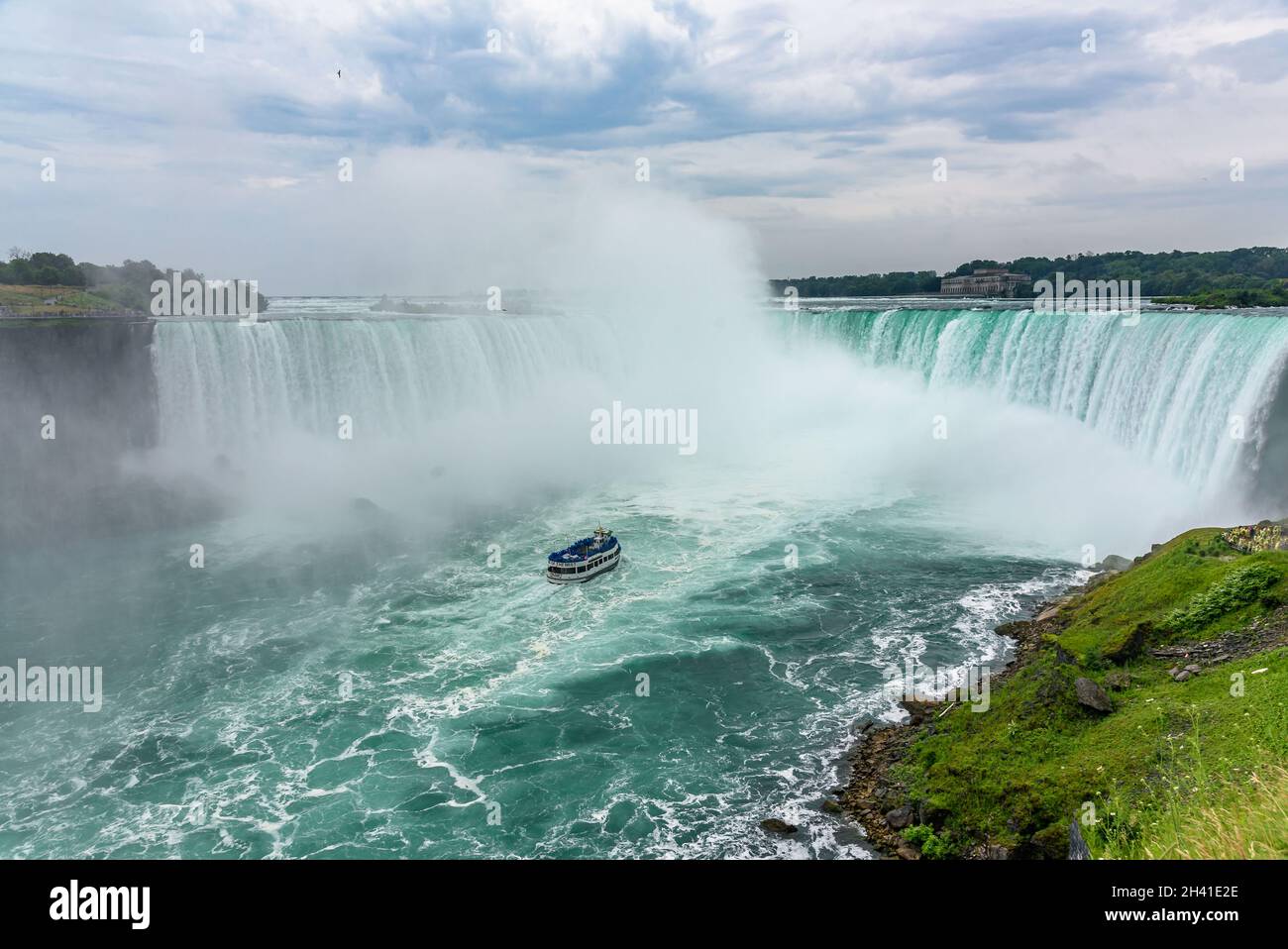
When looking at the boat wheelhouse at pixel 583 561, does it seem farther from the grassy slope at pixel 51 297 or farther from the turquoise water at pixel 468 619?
the grassy slope at pixel 51 297

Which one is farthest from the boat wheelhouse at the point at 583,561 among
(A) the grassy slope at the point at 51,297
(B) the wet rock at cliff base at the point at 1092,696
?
(A) the grassy slope at the point at 51,297

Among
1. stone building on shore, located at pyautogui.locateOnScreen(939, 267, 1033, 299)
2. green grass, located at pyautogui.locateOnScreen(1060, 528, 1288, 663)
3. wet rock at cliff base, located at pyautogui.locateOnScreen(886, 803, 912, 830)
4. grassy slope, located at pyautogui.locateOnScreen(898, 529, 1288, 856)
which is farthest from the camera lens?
stone building on shore, located at pyautogui.locateOnScreen(939, 267, 1033, 299)

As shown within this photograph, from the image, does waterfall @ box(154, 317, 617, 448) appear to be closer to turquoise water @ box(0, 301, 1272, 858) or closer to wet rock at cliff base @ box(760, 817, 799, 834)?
turquoise water @ box(0, 301, 1272, 858)

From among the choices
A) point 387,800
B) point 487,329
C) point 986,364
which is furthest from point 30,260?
point 986,364

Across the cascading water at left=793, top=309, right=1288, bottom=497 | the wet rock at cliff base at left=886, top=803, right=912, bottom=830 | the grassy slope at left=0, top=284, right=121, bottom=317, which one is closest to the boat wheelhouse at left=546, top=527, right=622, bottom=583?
the wet rock at cliff base at left=886, top=803, right=912, bottom=830

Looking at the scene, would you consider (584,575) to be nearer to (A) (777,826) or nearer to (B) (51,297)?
(A) (777,826)

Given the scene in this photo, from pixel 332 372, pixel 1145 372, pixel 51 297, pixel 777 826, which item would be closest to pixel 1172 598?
pixel 777 826

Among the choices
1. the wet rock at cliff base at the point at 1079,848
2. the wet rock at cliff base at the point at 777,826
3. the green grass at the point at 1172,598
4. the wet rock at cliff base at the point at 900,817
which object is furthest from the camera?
the green grass at the point at 1172,598
